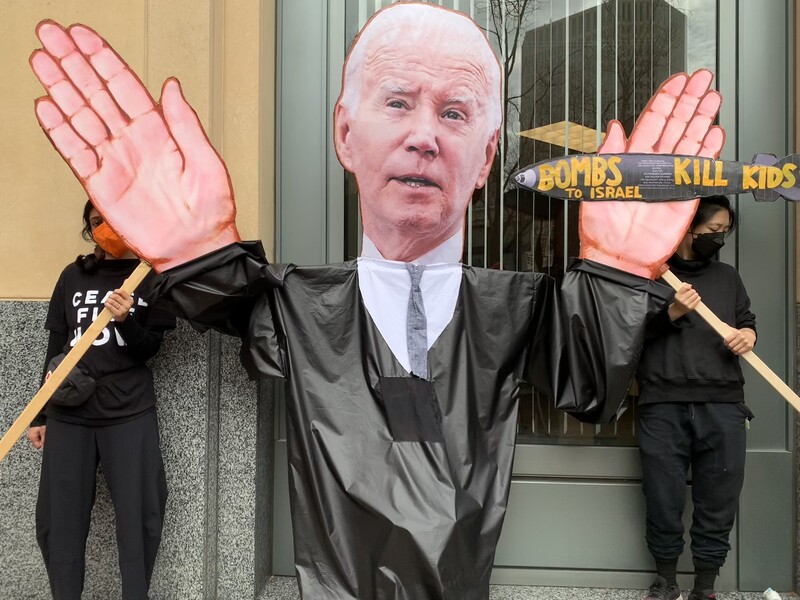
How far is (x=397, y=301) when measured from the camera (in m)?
3.01

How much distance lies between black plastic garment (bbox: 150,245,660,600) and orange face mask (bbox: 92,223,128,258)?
364 millimetres

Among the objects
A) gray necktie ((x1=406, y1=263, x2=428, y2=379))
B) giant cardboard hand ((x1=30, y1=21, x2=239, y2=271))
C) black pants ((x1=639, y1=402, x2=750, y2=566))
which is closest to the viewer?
giant cardboard hand ((x1=30, y1=21, x2=239, y2=271))


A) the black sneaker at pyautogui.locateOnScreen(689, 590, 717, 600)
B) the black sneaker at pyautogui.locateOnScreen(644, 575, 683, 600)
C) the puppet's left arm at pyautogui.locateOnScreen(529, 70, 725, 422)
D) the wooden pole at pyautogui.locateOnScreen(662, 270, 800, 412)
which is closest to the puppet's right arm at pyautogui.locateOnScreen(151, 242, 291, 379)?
the puppet's left arm at pyautogui.locateOnScreen(529, 70, 725, 422)

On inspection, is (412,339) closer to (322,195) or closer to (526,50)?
(322,195)

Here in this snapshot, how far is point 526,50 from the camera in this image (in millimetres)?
3602

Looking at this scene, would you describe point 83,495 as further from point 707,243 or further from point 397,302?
point 707,243

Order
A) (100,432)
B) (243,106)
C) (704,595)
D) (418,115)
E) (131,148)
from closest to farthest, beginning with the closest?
(131,148) < (100,432) < (418,115) < (704,595) < (243,106)

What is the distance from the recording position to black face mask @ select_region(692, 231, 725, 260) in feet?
10.3

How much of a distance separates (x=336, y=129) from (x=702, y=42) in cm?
195

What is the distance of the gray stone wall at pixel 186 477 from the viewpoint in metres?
3.27

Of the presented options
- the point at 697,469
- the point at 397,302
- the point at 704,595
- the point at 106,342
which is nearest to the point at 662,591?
the point at 704,595

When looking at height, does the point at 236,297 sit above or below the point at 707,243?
below

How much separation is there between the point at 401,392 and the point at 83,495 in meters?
1.43

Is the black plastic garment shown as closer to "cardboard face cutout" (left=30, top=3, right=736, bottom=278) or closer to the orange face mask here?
"cardboard face cutout" (left=30, top=3, right=736, bottom=278)
